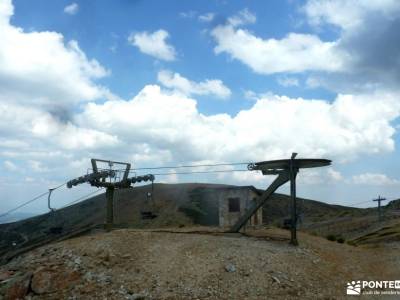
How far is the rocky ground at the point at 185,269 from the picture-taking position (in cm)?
1638

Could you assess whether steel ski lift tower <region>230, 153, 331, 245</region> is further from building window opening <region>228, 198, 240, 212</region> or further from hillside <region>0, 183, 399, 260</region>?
hillside <region>0, 183, 399, 260</region>

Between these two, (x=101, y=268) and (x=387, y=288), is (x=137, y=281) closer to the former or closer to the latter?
(x=101, y=268)

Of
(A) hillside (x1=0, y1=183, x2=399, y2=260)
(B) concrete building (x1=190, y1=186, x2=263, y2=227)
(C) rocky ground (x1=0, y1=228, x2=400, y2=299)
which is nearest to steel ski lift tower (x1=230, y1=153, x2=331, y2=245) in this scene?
(C) rocky ground (x1=0, y1=228, x2=400, y2=299)

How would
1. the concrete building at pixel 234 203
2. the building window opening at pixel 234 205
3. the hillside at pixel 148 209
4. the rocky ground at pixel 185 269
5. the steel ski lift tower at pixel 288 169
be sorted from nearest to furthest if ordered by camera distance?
the rocky ground at pixel 185 269 → the steel ski lift tower at pixel 288 169 → the concrete building at pixel 234 203 → the building window opening at pixel 234 205 → the hillside at pixel 148 209

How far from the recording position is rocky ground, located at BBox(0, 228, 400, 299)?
16.4 metres

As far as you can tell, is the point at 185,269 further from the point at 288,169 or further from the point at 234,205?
the point at 234,205

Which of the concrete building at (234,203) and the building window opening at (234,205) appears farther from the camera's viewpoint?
the building window opening at (234,205)

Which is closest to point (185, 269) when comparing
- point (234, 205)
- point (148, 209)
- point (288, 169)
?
point (288, 169)

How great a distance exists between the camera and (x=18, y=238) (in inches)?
3339

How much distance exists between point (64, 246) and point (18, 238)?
70.3 metres

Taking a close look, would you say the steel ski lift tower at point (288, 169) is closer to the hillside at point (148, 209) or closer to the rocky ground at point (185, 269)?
the rocky ground at point (185, 269)

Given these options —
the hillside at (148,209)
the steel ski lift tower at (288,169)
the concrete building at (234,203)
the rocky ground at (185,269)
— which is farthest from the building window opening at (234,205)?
the rocky ground at (185,269)

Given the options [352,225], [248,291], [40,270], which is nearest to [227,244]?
[248,291]

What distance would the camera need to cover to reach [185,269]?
58.5 feet
